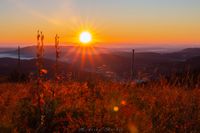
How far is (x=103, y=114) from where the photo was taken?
4953 millimetres

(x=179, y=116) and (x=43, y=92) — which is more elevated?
(x=43, y=92)

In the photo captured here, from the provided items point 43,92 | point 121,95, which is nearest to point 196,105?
point 121,95

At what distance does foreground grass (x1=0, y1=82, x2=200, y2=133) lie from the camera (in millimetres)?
4625

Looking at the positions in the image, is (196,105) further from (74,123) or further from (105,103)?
(74,123)

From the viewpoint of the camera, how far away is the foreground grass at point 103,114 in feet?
15.2

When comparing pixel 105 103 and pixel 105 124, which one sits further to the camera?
pixel 105 103

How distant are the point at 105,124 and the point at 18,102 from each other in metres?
1.87

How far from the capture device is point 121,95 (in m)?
6.37

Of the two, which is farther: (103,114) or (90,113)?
(90,113)

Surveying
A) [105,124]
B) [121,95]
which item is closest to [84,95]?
[121,95]

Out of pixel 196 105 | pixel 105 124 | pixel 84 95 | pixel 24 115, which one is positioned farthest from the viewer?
pixel 84 95

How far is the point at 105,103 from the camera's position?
5598 millimetres

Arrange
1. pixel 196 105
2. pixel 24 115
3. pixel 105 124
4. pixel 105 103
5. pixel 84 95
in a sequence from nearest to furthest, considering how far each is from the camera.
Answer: pixel 105 124
pixel 24 115
pixel 105 103
pixel 196 105
pixel 84 95

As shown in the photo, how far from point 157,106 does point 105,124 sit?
1.62 metres
